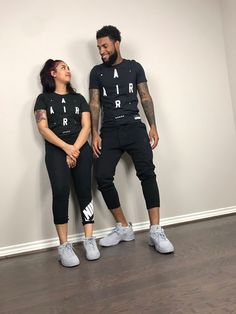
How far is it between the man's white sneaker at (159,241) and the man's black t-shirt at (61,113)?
0.75 m

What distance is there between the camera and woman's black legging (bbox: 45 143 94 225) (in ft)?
6.48

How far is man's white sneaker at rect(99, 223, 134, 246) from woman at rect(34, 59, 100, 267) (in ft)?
0.49

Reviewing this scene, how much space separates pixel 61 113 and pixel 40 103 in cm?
14

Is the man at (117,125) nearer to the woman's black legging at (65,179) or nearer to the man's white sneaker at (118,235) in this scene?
the man's white sneaker at (118,235)

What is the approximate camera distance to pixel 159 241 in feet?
6.21

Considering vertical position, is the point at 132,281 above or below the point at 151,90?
below

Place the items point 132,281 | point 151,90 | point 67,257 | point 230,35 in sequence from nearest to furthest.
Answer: point 132,281
point 67,257
point 151,90
point 230,35

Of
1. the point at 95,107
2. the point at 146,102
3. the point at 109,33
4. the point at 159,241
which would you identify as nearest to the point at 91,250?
the point at 159,241

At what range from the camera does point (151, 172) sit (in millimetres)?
2123

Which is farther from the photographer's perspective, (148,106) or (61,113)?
(148,106)

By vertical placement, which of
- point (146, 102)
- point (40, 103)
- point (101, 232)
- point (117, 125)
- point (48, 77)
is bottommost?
point (101, 232)

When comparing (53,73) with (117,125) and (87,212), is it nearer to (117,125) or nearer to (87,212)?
(117,125)

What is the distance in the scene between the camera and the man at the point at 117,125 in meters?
2.14

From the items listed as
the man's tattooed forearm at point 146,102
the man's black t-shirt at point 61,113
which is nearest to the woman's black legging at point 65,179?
the man's black t-shirt at point 61,113
